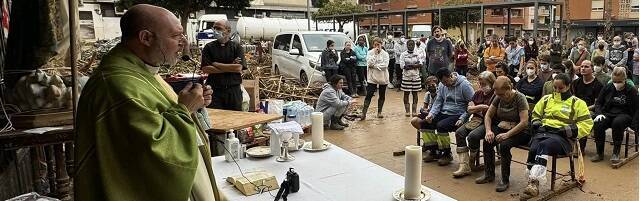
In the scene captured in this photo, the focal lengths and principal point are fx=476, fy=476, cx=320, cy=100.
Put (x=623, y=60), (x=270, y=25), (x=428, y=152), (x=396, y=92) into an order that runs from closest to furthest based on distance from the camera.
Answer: (x=428, y=152)
(x=623, y=60)
(x=396, y=92)
(x=270, y=25)

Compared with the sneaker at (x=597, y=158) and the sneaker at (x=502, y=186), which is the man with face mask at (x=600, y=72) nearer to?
the sneaker at (x=597, y=158)

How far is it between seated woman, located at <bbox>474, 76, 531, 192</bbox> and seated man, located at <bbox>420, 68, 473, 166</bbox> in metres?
0.58

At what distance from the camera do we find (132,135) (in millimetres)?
1397

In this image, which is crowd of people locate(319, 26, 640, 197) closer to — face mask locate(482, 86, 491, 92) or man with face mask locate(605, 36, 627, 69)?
face mask locate(482, 86, 491, 92)

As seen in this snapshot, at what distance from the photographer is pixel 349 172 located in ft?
8.45

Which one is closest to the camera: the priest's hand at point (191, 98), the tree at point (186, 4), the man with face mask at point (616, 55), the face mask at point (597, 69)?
the priest's hand at point (191, 98)

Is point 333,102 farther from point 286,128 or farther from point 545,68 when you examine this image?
point 286,128

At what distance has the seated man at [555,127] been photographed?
4371mm

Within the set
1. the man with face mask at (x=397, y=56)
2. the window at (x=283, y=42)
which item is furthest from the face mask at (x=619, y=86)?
the window at (x=283, y=42)

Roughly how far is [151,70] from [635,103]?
569 centimetres

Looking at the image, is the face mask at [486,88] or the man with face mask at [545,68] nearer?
the face mask at [486,88]

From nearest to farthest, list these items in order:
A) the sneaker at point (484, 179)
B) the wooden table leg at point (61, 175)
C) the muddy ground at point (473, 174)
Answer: the wooden table leg at point (61, 175) < the muddy ground at point (473, 174) < the sneaker at point (484, 179)

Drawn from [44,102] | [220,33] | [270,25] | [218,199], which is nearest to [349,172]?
[218,199]

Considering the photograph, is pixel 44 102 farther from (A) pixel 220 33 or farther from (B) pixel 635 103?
(B) pixel 635 103
